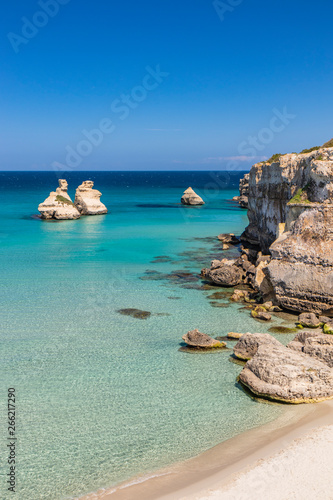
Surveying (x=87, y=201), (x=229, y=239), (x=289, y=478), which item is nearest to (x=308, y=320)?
(x=289, y=478)

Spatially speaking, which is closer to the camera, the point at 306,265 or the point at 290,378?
the point at 290,378

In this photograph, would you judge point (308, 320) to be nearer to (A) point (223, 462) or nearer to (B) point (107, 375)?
(B) point (107, 375)

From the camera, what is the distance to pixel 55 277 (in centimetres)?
2706

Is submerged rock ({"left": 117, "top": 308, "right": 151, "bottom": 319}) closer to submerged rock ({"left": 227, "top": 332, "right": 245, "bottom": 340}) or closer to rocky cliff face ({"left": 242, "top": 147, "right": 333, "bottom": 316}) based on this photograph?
submerged rock ({"left": 227, "top": 332, "right": 245, "bottom": 340})

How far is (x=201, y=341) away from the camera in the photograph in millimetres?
16266

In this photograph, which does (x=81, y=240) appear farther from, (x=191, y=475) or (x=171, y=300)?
(x=191, y=475)

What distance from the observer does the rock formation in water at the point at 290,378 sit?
1231cm

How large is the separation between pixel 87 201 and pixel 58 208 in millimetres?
5914

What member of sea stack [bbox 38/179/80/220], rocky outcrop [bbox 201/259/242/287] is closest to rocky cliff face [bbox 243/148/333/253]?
rocky outcrop [bbox 201/259/242/287]

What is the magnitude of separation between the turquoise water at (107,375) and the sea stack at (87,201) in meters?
31.8

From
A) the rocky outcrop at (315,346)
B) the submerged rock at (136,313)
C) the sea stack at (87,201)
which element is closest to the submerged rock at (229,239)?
the submerged rock at (136,313)

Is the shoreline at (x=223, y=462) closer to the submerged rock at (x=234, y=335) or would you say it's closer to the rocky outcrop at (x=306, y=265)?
the submerged rock at (x=234, y=335)

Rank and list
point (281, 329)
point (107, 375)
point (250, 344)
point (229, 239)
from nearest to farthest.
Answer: point (107, 375) → point (250, 344) → point (281, 329) → point (229, 239)

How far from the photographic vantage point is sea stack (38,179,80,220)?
2260 inches
